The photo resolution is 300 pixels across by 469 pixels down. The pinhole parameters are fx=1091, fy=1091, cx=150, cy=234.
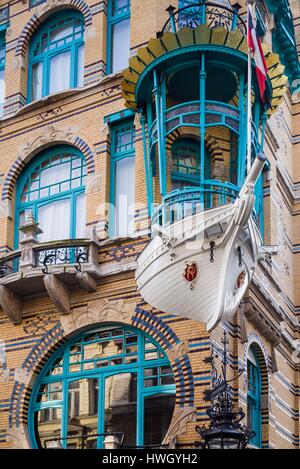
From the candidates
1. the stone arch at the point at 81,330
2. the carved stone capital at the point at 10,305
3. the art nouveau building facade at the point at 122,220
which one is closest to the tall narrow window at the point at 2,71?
the art nouveau building facade at the point at 122,220

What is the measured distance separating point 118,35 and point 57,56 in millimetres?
1744

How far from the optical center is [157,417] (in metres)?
22.0

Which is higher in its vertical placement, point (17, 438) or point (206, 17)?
point (206, 17)

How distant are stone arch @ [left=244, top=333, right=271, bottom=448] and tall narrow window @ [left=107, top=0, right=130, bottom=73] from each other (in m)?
7.18

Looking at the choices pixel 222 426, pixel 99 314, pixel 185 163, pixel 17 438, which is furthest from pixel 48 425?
pixel 185 163

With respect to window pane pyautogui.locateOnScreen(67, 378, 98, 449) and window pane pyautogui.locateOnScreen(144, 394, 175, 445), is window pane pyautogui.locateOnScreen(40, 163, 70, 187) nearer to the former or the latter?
window pane pyautogui.locateOnScreen(67, 378, 98, 449)

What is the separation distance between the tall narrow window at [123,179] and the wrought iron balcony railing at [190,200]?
1485mm

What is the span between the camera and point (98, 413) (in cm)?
2266

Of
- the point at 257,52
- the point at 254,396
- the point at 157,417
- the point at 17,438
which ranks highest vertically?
the point at 257,52

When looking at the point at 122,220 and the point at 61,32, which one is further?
the point at 61,32

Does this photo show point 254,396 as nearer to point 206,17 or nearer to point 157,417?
point 157,417

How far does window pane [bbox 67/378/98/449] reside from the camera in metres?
22.5
